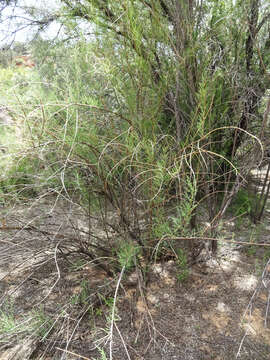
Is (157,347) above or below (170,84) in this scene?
below

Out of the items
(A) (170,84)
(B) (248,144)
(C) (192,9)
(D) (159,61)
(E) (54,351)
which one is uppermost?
(C) (192,9)

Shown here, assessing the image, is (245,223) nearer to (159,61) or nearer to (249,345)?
(249,345)

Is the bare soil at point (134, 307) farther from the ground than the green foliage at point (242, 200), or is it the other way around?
the green foliage at point (242, 200)

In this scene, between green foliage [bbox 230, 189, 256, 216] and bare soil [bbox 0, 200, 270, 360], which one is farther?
green foliage [bbox 230, 189, 256, 216]

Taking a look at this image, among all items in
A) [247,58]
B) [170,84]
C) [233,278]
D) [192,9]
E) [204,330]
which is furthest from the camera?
[247,58]

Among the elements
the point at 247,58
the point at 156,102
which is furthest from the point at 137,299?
the point at 247,58

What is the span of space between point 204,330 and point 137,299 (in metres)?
0.45

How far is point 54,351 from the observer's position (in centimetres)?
136

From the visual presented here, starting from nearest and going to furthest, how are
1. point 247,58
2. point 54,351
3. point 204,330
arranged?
point 54,351 → point 204,330 → point 247,58

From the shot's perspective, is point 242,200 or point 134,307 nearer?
point 134,307

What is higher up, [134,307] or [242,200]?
[242,200]

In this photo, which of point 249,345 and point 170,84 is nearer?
point 249,345

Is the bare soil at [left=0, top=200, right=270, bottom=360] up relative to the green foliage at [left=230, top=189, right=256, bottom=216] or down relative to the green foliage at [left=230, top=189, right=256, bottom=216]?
down

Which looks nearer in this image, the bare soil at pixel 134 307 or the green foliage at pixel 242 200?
the bare soil at pixel 134 307
